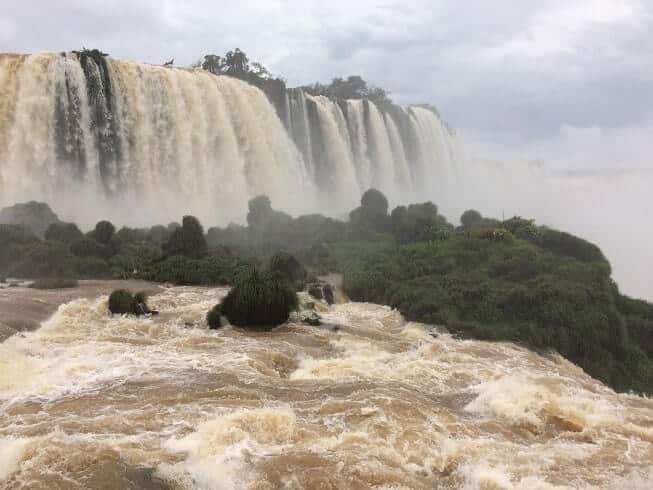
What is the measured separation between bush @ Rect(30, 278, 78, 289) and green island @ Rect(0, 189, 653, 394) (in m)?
0.05

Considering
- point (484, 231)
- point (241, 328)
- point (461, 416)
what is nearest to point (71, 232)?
point (241, 328)

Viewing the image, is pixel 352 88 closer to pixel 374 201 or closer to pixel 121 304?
pixel 374 201

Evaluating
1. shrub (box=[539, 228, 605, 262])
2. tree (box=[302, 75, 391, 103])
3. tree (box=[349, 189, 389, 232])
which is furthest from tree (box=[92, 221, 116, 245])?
tree (box=[302, 75, 391, 103])

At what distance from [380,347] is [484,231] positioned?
1241 centimetres

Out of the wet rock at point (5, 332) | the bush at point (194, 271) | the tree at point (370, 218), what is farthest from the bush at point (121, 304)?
the tree at point (370, 218)

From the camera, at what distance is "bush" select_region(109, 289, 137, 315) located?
13766 millimetres

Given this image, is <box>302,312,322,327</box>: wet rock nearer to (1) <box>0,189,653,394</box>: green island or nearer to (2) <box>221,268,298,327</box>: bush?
(2) <box>221,268,298,327</box>: bush

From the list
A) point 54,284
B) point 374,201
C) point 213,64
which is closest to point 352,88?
point 213,64

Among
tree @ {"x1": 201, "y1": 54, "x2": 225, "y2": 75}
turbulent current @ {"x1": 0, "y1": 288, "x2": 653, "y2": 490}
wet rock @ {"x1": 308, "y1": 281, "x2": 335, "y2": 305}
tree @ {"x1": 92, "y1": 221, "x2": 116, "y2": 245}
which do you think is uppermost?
tree @ {"x1": 201, "y1": 54, "x2": 225, "y2": 75}

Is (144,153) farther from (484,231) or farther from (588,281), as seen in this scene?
(588,281)

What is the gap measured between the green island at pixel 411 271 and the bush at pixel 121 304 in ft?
0.18

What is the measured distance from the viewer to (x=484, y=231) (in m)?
23.4

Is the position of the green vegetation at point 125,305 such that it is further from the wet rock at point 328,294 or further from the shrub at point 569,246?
the shrub at point 569,246

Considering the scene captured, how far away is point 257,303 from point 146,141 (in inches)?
790
